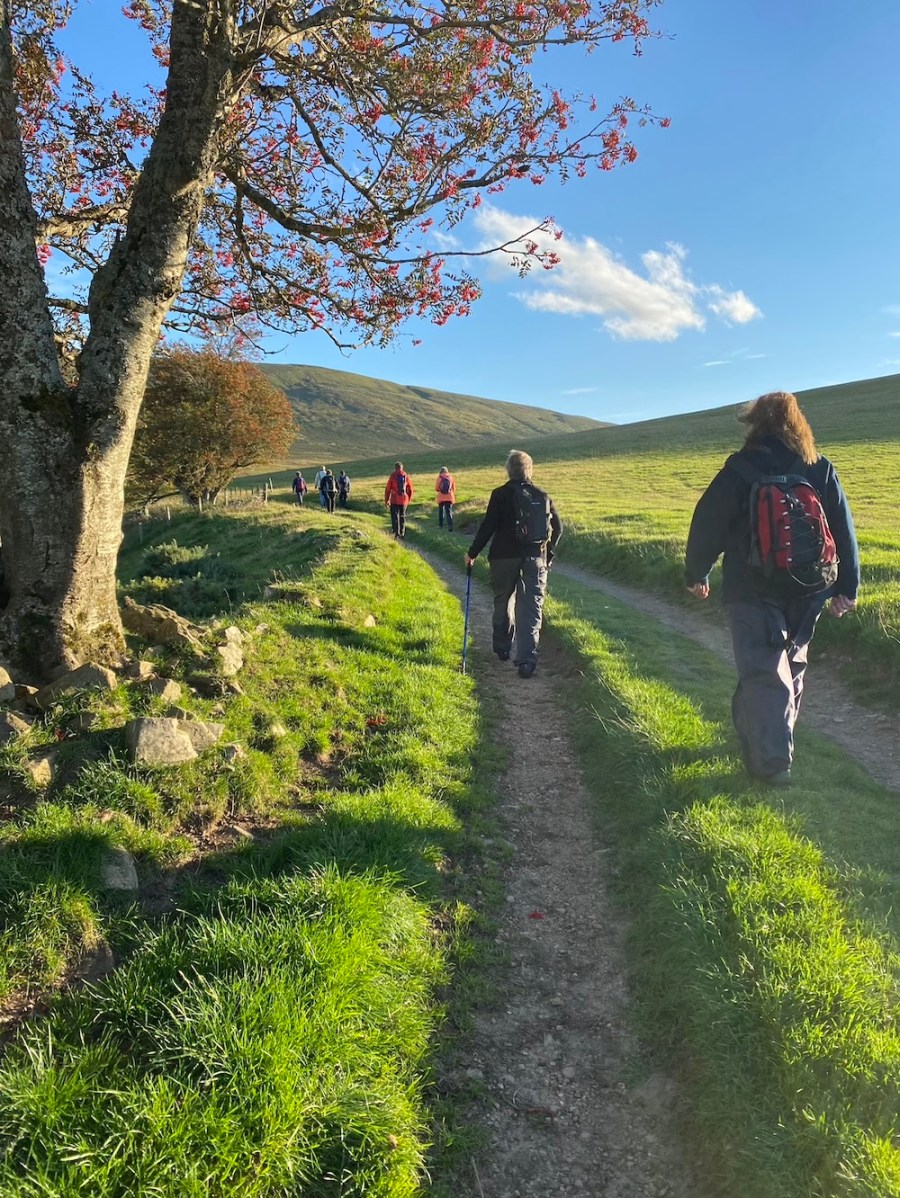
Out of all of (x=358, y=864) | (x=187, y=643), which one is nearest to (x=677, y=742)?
(x=358, y=864)

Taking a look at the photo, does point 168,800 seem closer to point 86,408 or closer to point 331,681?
point 331,681

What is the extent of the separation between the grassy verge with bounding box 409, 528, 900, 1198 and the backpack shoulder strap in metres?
2.43

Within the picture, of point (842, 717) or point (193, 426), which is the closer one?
point (842, 717)

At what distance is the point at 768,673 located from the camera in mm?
5391

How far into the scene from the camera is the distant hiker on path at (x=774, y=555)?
5141 millimetres

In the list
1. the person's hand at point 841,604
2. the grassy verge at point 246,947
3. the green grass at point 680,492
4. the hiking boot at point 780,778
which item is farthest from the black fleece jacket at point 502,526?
the hiking boot at point 780,778

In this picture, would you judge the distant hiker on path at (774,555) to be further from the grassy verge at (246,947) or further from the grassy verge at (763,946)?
the grassy verge at (246,947)

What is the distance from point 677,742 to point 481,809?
1.94 metres

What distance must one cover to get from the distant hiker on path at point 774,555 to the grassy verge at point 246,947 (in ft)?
8.30

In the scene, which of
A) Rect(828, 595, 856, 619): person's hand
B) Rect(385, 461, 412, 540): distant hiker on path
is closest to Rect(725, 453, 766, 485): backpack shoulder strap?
Rect(828, 595, 856, 619): person's hand

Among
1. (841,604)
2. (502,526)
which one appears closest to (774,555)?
(841,604)

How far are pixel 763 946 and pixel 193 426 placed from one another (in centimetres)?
3677

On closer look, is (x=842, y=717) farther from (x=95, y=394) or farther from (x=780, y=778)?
(x=95, y=394)

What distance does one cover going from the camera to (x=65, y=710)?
5.01 meters
